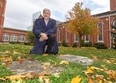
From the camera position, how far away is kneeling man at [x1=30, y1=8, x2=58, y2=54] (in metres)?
5.32

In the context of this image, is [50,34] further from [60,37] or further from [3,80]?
[60,37]

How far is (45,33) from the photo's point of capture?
17.3ft

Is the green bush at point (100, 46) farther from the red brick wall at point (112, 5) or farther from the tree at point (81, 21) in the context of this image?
the red brick wall at point (112, 5)

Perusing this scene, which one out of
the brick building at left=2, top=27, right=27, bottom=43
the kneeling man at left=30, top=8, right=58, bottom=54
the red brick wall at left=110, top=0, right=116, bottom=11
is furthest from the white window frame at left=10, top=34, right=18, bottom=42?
the kneeling man at left=30, top=8, right=58, bottom=54

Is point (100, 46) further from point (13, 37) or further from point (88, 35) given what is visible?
point (13, 37)

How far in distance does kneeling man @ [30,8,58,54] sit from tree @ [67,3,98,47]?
18.7m

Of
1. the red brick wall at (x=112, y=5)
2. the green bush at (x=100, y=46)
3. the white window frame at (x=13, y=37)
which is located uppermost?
the red brick wall at (x=112, y=5)

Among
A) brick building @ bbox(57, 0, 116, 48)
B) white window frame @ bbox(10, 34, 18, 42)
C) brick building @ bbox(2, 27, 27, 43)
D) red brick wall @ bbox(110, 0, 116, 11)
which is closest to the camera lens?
brick building @ bbox(57, 0, 116, 48)

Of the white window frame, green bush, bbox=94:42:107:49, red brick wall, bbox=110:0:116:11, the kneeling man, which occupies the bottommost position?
green bush, bbox=94:42:107:49

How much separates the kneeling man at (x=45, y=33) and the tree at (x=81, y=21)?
18.7 meters

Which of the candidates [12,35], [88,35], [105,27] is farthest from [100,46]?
[12,35]


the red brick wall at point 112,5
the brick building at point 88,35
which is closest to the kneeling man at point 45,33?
the brick building at point 88,35

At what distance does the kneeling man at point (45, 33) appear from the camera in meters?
5.32

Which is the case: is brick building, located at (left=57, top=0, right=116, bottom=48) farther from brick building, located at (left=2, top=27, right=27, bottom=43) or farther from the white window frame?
the white window frame
